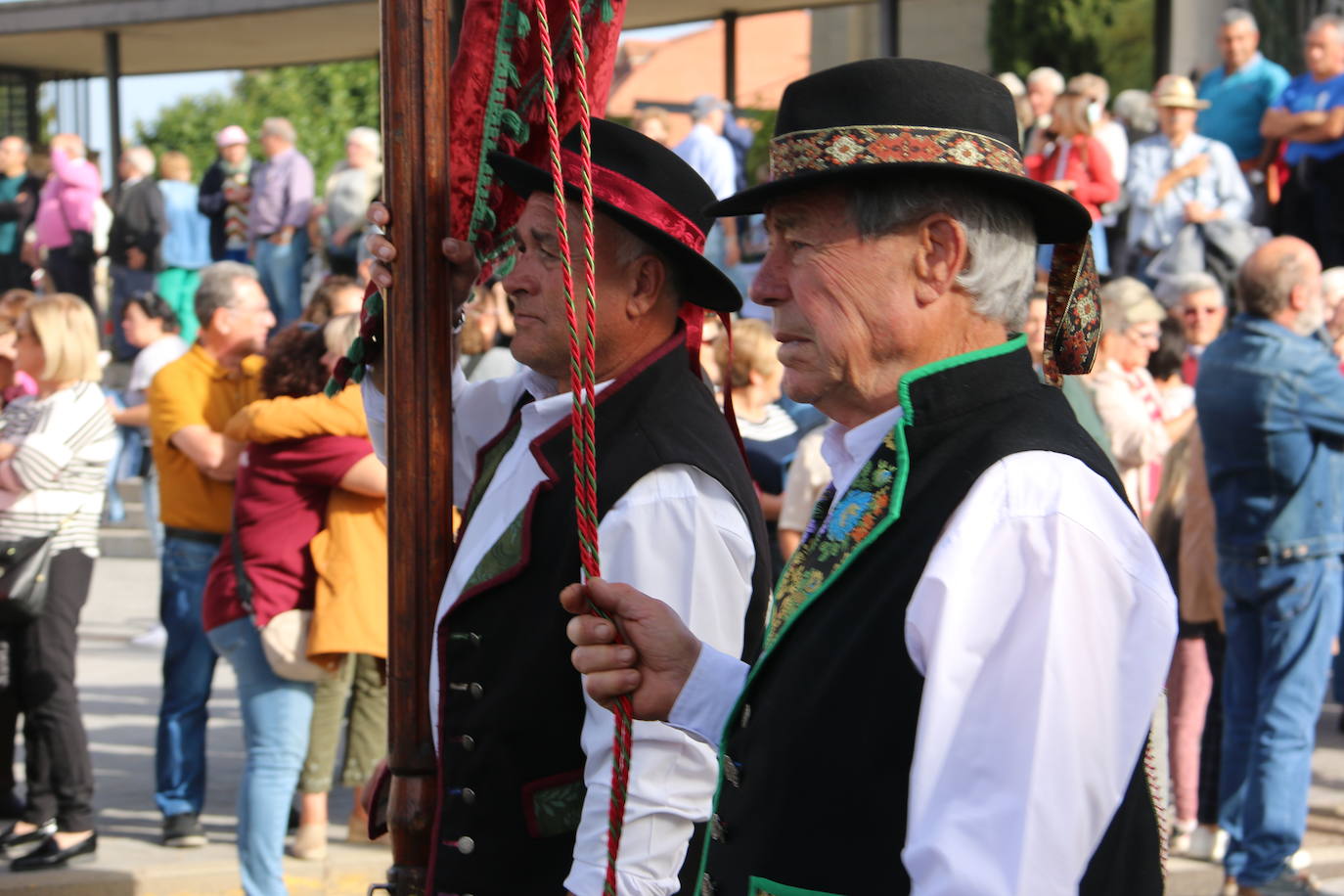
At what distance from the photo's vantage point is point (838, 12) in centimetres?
2581

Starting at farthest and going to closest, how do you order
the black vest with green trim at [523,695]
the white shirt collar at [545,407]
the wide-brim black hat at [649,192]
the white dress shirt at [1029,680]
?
the white shirt collar at [545,407], the wide-brim black hat at [649,192], the black vest with green trim at [523,695], the white dress shirt at [1029,680]

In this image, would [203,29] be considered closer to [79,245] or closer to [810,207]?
[79,245]

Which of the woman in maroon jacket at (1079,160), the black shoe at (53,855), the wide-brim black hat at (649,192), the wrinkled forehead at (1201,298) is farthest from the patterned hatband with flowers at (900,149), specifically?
the woman in maroon jacket at (1079,160)

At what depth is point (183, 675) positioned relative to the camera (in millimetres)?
5996

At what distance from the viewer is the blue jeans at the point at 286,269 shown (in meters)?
13.7

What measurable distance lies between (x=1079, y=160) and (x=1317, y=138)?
1487 millimetres

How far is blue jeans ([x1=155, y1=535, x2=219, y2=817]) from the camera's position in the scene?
596 cm

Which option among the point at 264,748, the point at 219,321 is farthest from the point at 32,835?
the point at 219,321

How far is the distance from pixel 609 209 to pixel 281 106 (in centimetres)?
5071

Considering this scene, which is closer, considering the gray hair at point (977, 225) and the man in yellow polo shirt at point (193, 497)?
the gray hair at point (977, 225)

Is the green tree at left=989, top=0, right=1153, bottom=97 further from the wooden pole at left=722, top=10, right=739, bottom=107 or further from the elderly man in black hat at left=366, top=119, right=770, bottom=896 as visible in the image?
the elderly man in black hat at left=366, top=119, right=770, bottom=896

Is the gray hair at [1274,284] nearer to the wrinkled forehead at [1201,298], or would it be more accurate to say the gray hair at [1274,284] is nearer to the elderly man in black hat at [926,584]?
the wrinkled forehead at [1201,298]

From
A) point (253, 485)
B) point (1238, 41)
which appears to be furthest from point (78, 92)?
point (253, 485)

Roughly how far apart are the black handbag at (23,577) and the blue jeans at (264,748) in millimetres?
778
